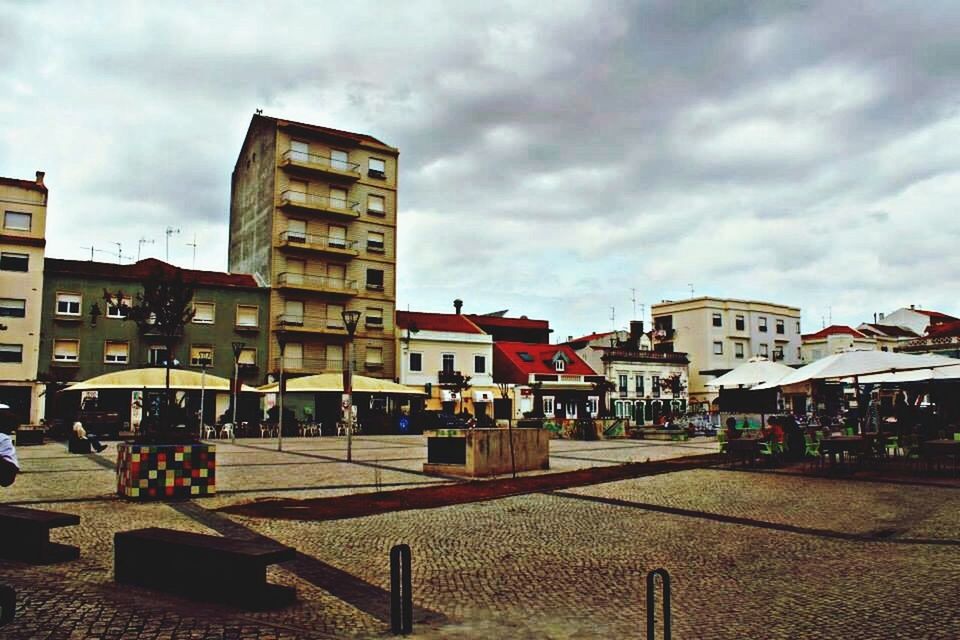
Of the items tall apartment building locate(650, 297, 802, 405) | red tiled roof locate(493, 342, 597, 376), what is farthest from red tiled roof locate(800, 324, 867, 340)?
red tiled roof locate(493, 342, 597, 376)

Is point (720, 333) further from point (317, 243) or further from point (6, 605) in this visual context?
point (6, 605)

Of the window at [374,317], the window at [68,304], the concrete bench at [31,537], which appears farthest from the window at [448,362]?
the concrete bench at [31,537]

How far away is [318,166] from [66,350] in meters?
17.7

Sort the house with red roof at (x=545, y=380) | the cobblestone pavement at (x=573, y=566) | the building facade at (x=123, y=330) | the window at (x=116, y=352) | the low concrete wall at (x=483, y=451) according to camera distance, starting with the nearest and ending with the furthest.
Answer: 1. the cobblestone pavement at (x=573, y=566)
2. the low concrete wall at (x=483, y=451)
3. the building facade at (x=123, y=330)
4. the window at (x=116, y=352)
5. the house with red roof at (x=545, y=380)

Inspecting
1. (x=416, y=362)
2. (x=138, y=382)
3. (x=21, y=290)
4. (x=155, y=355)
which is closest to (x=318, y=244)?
(x=416, y=362)

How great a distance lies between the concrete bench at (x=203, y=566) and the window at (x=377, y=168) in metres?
45.1

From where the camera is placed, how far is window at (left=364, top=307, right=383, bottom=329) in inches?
1882

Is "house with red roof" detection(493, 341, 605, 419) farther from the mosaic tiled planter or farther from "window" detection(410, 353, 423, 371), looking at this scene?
the mosaic tiled planter

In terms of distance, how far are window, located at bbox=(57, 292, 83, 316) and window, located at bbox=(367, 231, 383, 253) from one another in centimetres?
1730

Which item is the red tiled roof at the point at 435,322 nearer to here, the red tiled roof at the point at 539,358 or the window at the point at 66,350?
the red tiled roof at the point at 539,358

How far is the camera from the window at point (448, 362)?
49375 mm

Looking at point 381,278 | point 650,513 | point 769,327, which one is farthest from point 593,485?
point 769,327

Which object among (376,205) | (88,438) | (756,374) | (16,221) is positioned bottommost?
(88,438)

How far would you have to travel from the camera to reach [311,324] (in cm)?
4528
